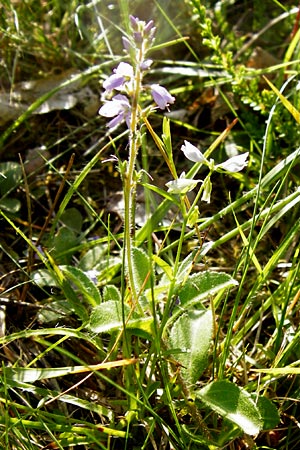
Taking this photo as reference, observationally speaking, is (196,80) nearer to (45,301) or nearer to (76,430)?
(45,301)

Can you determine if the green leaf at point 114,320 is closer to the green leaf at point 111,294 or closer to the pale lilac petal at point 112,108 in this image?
the green leaf at point 111,294

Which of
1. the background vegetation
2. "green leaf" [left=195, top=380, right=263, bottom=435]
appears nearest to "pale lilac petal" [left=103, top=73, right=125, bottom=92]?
the background vegetation

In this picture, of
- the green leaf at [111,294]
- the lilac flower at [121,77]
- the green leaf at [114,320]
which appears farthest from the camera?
the green leaf at [111,294]

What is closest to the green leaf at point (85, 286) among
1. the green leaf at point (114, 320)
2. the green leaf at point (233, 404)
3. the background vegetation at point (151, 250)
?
the background vegetation at point (151, 250)

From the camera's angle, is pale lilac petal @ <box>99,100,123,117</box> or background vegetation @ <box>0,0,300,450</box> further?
background vegetation @ <box>0,0,300,450</box>

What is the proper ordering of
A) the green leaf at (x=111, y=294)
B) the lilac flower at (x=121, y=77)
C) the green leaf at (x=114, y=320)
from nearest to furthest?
the lilac flower at (x=121, y=77) → the green leaf at (x=114, y=320) → the green leaf at (x=111, y=294)

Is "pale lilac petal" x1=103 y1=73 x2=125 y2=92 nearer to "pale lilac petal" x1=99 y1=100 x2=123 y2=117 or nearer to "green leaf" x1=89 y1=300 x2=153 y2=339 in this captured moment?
"pale lilac petal" x1=99 y1=100 x2=123 y2=117

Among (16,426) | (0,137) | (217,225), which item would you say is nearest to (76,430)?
(16,426)
